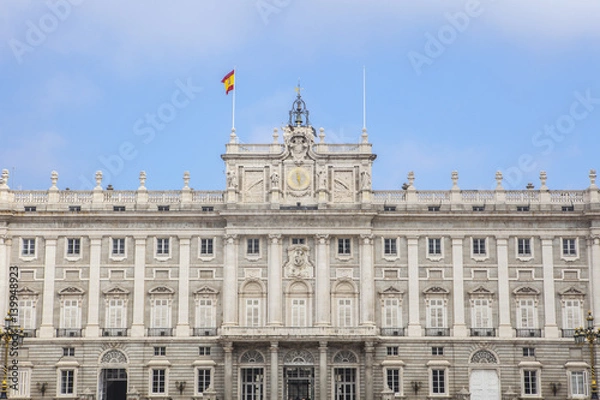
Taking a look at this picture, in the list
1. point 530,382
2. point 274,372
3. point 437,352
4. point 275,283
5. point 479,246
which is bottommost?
point 530,382

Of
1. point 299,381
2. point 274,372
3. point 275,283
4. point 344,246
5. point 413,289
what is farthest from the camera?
point 344,246

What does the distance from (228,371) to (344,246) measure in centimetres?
1245

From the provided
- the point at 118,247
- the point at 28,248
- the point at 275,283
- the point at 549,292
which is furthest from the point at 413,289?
the point at 28,248

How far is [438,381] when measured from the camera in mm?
67812

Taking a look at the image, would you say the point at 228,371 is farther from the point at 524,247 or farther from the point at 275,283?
the point at 524,247

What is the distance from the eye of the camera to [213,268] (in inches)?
2739

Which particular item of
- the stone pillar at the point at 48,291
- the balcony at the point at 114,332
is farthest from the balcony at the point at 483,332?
the stone pillar at the point at 48,291

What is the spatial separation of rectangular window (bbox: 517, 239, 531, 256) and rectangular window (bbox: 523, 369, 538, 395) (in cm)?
856

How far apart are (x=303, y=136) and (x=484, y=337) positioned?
1998cm

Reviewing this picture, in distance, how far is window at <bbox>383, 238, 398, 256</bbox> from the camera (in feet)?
229

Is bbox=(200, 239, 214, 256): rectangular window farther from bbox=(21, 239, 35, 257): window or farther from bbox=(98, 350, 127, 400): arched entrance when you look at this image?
bbox=(21, 239, 35, 257): window

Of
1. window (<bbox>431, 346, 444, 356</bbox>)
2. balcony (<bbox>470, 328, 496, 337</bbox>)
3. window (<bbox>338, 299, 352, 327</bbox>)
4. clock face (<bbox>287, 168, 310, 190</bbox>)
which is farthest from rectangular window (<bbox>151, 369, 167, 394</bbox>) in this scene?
balcony (<bbox>470, 328, 496, 337</bbox>)

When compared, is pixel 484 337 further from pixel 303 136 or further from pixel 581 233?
pixel 303 136

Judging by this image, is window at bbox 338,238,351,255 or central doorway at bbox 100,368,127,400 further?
window at bbox 338,238,351,255
